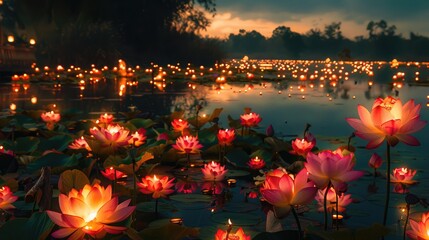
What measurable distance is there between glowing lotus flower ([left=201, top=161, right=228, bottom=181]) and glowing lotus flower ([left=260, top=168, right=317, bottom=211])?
5.55 ft

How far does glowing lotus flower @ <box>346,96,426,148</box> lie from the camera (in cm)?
220

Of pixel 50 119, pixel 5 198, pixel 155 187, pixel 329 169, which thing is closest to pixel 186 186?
pixel 155 187

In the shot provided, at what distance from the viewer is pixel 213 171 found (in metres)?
3.67

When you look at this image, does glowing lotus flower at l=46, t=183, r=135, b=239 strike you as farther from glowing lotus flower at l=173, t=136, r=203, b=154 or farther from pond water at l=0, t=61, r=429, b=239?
glowing lotus flower at l=173, t=136, r=203, b=154

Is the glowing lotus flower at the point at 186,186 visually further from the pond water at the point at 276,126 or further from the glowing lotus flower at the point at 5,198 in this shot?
the glowing lotus flower at the point at 5,198

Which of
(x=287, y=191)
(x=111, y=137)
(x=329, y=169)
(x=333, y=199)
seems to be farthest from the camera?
(x=111, y=137)

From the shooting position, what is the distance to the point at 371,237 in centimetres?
192

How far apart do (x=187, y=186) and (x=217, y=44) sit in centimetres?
2760

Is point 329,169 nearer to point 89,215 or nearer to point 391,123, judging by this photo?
point 391,123

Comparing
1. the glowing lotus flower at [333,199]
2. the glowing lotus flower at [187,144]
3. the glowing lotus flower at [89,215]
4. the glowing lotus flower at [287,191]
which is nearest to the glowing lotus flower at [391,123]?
the glowing lotus flower at [287,191]

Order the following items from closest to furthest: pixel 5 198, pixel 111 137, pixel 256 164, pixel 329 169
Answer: pixel 329 169 < pixel 5 198 < pixel 111 137 < pixel 256 164

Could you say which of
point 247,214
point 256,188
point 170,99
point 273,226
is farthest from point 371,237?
point 170,99

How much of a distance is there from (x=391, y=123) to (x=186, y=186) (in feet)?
6.07

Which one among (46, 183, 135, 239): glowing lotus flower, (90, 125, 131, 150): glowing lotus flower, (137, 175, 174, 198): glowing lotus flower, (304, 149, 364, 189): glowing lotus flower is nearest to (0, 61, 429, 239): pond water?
(137, 175, 174, 198): glowing lotus flower
